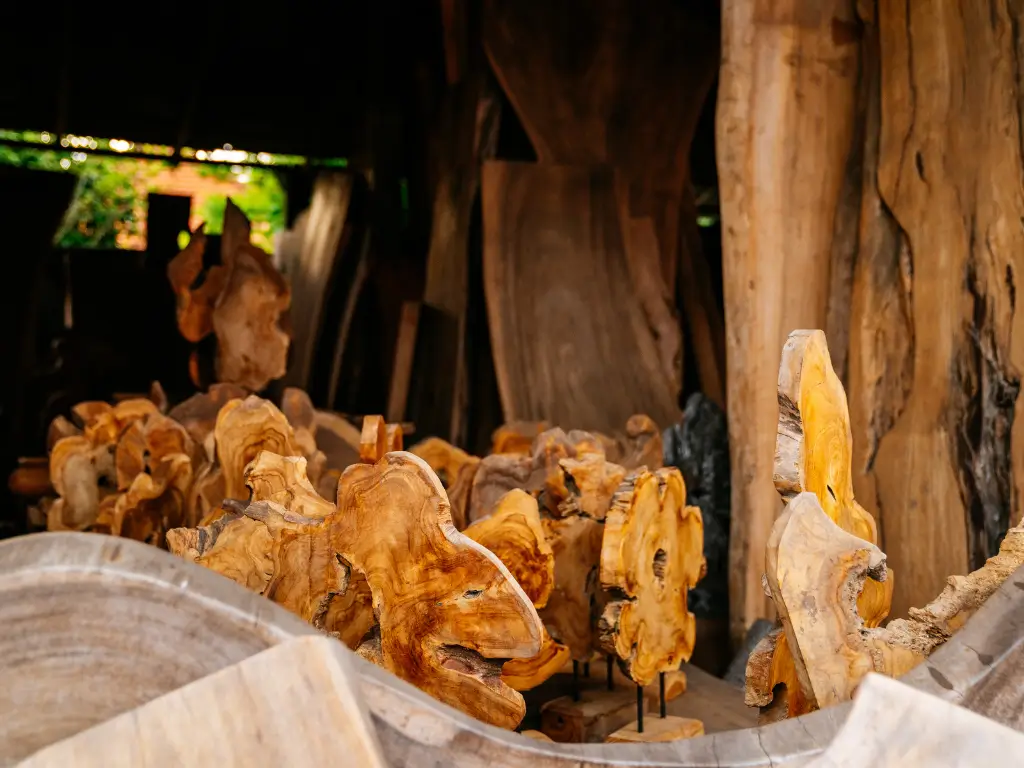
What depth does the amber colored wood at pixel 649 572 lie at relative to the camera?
1.98 meters

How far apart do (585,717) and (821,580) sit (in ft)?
3.74

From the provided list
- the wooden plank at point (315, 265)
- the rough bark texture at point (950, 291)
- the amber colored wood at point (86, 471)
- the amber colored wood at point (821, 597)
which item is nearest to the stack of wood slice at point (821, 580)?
the amber colored wood at point (821, 597)

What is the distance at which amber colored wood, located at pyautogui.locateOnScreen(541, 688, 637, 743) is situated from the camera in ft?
7.44

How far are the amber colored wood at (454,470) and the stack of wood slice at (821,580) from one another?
56.1 inches

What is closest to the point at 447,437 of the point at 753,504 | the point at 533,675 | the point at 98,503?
the point at 98,503

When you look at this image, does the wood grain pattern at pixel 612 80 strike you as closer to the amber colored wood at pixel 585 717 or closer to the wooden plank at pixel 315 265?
the wooden plank at pixel 315 265

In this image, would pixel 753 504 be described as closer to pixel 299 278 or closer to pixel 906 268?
pixel 906 268

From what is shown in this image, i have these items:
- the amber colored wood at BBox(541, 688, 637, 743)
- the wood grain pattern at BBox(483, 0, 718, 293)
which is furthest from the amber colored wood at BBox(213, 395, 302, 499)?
the wood grain pattern at BBox(483, 0, 718, 293)

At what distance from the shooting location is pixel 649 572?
210cm

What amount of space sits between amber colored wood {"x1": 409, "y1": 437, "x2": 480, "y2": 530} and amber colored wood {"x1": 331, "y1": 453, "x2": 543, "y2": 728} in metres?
1.27

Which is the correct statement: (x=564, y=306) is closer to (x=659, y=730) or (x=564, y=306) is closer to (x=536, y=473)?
(x=536, y=473)

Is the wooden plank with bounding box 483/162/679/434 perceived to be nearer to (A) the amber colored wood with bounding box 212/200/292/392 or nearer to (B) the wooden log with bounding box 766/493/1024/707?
(A) the amber colored wood with bounding box 212/200/292/392

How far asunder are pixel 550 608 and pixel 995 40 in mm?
1595

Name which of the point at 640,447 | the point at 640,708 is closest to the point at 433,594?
the point at 640,708
